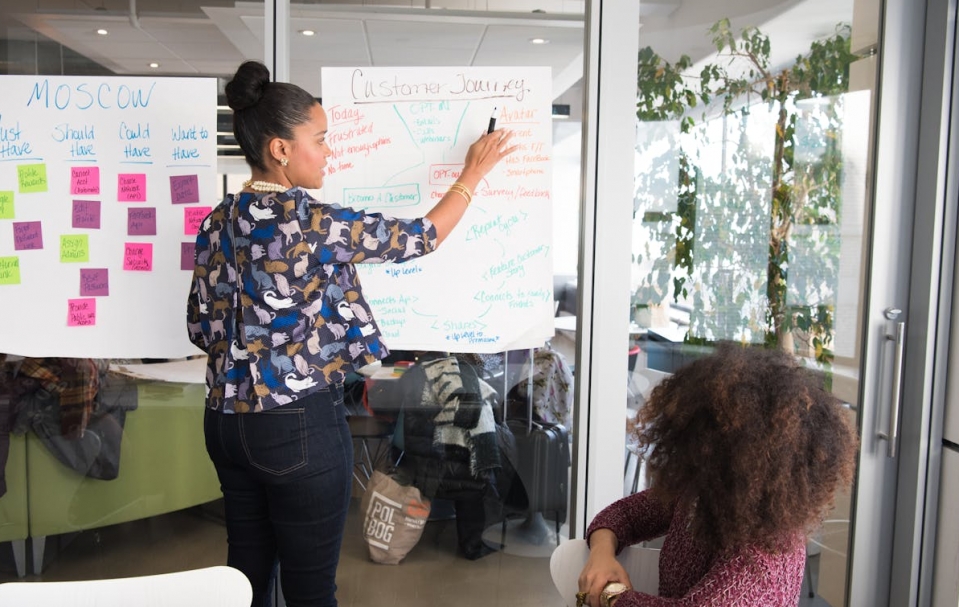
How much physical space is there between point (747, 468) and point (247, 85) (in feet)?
4.12

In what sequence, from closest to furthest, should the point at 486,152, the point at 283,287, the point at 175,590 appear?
the point at 175,590
the point at 283,287
the point at 486,152

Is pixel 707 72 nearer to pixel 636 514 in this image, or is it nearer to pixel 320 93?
pixel 320 93

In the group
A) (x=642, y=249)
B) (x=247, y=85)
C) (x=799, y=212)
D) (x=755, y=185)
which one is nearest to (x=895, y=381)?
(x=799, y=212)

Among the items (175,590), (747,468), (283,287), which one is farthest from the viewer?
(283,287)

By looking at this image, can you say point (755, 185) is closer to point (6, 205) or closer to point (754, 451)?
point (754, 451)

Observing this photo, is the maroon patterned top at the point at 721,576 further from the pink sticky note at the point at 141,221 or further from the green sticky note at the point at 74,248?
the green sticky note at the point at 74,248

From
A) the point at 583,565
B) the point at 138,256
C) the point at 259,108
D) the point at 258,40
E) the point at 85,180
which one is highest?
the point at 258,40

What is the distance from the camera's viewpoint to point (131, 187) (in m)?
2.30

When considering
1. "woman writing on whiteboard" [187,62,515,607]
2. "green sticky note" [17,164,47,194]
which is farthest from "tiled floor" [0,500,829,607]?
"green sticky note" [17,164,47,194]

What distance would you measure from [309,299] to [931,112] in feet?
5.94

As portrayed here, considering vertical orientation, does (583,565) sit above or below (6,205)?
below

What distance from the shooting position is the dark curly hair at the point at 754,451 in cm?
113

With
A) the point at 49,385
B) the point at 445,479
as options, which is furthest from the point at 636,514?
the point at 49,385

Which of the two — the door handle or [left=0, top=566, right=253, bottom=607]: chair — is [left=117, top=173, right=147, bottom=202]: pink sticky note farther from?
the door handle
